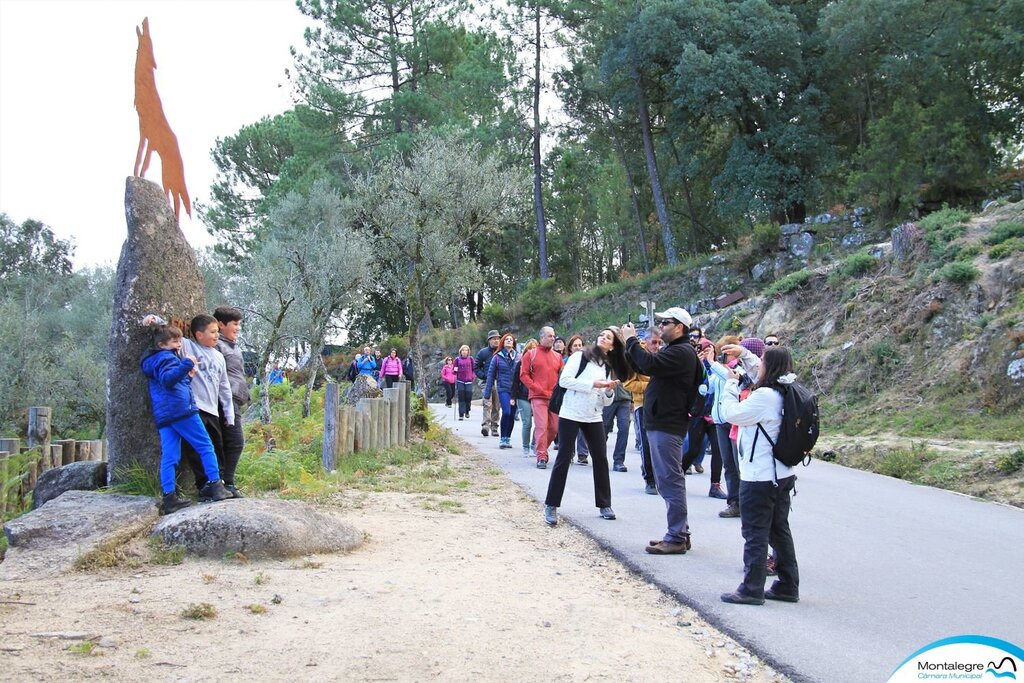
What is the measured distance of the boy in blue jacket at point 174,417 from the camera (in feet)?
21.9

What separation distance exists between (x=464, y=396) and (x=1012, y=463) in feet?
46.3

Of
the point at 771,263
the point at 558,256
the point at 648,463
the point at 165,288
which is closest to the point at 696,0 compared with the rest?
the point at 771,263

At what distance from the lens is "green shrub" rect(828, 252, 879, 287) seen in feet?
69.4

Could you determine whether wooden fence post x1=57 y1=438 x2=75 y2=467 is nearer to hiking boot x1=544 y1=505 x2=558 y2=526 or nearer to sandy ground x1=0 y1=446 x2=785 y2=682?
sandy ground x1=0 y1=446 x2=785 y2=682

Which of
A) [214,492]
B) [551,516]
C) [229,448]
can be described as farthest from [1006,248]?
[214,492]

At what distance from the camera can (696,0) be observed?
32062 mm

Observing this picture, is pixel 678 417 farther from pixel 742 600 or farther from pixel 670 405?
pixel 742 600

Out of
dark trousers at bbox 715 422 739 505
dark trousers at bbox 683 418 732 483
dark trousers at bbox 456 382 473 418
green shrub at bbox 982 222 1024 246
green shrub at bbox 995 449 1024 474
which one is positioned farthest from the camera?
dark trousers at bbox 456 382 473 418

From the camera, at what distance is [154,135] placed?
25.9 ft

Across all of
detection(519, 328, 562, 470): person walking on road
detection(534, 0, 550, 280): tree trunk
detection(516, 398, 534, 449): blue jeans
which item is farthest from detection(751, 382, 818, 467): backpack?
detection(534, 0, 550, 280): tree trunk

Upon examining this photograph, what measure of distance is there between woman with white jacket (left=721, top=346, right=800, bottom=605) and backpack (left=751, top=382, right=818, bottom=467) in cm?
4

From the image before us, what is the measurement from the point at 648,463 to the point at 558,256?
142 feet

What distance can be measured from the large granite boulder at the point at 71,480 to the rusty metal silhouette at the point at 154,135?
2.36 metres

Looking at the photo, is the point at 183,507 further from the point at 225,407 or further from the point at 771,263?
the point at 771,263
